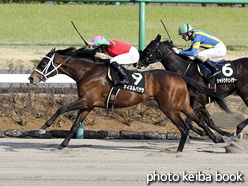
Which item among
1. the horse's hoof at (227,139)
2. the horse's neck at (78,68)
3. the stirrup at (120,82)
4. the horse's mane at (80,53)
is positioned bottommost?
the horse's hoof at (227,139)

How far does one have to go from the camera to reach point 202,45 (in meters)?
8.69

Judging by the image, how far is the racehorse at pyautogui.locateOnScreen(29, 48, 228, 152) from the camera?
7551 millimetres

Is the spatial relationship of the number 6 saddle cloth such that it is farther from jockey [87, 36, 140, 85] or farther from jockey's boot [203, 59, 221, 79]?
jockey's boot [203, 59, 221, 79]

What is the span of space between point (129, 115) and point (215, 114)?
166 centimetres

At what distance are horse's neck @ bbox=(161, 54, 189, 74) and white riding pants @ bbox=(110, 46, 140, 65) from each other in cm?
81

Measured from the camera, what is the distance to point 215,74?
8.39 meters

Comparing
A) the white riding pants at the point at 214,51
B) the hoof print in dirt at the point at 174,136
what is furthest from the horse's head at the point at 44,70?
the white riding pants at the point at 214,51

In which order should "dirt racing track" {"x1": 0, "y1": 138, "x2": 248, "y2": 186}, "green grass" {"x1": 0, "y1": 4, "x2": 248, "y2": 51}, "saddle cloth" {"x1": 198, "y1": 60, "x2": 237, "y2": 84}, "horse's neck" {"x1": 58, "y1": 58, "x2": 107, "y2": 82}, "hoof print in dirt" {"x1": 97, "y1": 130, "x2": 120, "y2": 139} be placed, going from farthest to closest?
"green grass" {"x1": 0, "y1": 4, "x2": 248, "y2": 51}, "hoof print in dirt" {"x1": 97, "y1": 130, "x2": 120, "y2": 139}, "saddle cloth" {"x1": 198, "y1": 60, "x2": 237, "y2": 84}, "horse's neck" {"x1": 58, "y1": 58, "x2": 107, "y2": 82}, "dirt racing track" {"x1": 0, "y1": 138, "x2": 248, "y2": 186}

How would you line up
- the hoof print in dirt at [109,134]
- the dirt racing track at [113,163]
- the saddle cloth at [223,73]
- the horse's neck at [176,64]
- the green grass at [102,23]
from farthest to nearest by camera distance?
1. the green grass at [102,23]
2. the hoof print in dirt at [109,134]
3. the horse's neck at [176,64]
4. the saddle cloth at [223,73]
5. the dirt racing track at [113,163]

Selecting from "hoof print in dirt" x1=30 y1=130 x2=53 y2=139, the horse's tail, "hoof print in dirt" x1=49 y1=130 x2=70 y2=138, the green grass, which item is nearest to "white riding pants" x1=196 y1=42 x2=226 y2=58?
the horse's tail

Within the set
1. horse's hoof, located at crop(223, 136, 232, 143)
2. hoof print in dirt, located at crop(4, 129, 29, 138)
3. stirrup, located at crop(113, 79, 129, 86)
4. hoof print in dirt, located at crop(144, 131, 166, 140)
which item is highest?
stirrup, located at crop(113, 79, 129, 86)

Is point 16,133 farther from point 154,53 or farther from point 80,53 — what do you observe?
point 154,53

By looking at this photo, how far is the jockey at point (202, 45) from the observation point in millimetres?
8398

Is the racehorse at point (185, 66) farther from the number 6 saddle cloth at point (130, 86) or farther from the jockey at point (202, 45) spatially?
the number 6 saddle cloth at point (130, 86)
